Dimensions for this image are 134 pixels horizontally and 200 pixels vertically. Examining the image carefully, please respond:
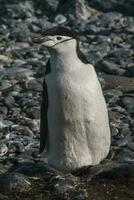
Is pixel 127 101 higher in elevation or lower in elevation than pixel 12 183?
lower

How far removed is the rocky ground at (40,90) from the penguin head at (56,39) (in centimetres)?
107

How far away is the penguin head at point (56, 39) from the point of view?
7129 millimetres

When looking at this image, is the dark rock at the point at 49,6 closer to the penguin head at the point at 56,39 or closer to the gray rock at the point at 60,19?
the gray rock at the point at 60,19

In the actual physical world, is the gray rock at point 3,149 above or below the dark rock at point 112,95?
above

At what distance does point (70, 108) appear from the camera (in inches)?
287

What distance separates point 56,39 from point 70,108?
23.4 inches

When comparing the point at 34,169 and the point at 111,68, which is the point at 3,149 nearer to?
the point at 34,169

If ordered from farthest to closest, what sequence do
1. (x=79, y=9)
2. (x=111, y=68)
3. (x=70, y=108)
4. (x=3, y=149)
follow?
(x=79, y=9)
(x=111, y=68)
(x=3, y=149)
(x=70, y=108)

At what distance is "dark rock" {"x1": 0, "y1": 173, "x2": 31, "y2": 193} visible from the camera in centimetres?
688

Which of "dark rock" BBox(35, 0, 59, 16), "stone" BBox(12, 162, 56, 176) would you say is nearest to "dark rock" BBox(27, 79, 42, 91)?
"stone" BBox(12, 162, 56, 176)

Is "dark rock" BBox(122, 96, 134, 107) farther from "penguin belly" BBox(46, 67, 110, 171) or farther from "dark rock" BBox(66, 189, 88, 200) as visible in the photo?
"dark rock" BBox(66, 189, 88, 200)

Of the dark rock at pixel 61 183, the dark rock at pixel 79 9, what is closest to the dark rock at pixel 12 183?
the dark rock at pixel 61 183

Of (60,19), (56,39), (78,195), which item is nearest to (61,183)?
(78,195)

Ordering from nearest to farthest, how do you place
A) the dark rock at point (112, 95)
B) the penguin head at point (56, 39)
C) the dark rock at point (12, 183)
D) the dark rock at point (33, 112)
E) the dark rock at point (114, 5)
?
1. the dark rock at point (12, 183)
2. the penguin head at point (56, 39)
3. the dark rock at point (33, 112)
4. the dark rock at point (112, 95)
5. the dark rock at point (114, 5)
